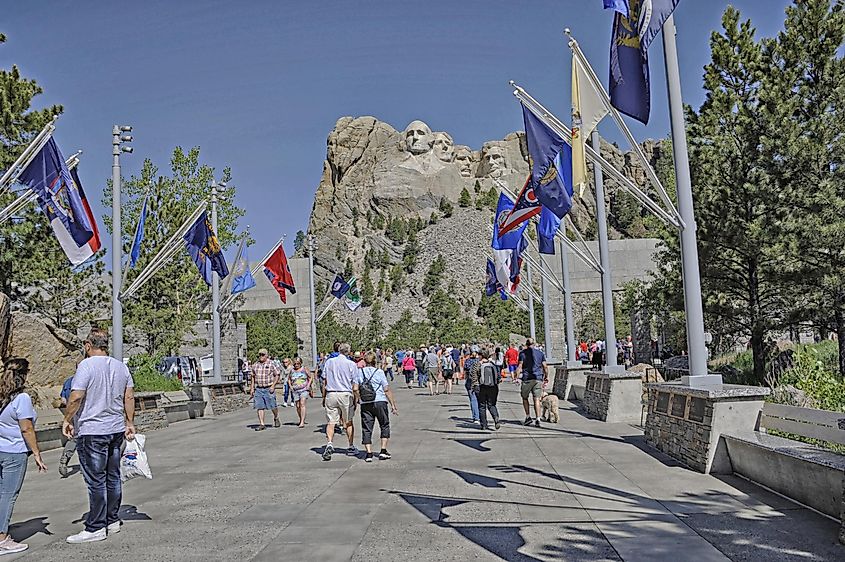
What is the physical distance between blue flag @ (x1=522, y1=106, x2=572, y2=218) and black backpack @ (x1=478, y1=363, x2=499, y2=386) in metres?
3.61

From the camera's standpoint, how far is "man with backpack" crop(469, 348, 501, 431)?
1589 centimetres

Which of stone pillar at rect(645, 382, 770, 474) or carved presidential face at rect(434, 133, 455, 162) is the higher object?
carved presidential face at rect(434, 133, 455, 162)

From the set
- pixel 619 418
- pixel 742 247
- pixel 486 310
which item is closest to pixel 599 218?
pixel 619 418

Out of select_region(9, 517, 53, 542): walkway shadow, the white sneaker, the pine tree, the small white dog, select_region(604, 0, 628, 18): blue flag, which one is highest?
the pine tree

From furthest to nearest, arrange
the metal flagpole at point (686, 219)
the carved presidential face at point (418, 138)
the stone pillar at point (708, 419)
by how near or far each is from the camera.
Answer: the carved presidential face at point (418, 138)
the metal flagpole at point (686, 219)
the stone pillar at point (708, 419)

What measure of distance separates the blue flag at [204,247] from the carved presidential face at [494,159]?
334 ft

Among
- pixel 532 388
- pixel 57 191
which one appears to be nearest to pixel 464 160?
pixel 532 388

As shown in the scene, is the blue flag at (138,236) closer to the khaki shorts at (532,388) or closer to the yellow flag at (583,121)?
the khaki shorts at (532,388)

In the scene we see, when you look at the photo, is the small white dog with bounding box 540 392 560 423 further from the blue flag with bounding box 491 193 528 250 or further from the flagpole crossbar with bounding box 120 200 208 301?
the flagpole crossbar with bounding box 120 200 208 301

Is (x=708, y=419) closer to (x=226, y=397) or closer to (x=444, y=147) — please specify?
(x=226, y=397)

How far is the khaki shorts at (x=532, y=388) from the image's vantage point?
54.2 feet

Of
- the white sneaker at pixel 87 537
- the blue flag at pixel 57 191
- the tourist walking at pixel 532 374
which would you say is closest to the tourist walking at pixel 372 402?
the tourist walking at pixel 532 374

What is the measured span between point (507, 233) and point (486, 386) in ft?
21.3

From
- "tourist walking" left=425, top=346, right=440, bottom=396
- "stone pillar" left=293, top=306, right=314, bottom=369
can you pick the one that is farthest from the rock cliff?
"tourist walking" left=425, top=346, right=440, bottom=396
